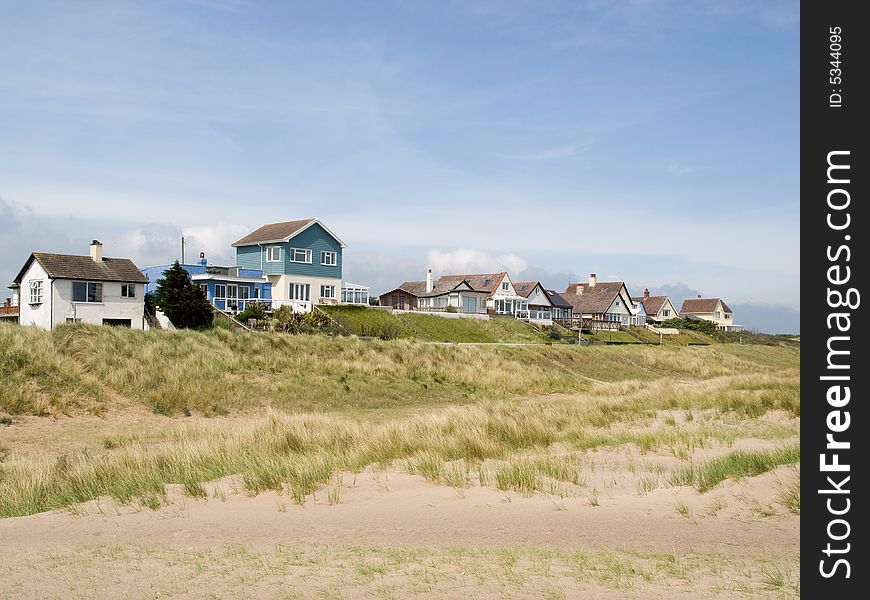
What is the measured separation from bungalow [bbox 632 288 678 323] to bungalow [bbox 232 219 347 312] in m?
A: 61.1

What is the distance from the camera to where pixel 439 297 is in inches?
3152

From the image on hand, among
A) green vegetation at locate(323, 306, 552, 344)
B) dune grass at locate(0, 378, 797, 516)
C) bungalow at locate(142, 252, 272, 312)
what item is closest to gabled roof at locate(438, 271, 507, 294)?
green vegetation at locate(323, 306, 552, 344)

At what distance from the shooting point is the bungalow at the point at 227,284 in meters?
54.5

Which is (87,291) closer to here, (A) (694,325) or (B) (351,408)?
(B) (351,408)

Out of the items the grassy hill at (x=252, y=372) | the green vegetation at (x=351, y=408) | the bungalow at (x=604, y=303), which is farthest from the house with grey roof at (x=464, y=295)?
the grassy hill at (x=252, y=372)

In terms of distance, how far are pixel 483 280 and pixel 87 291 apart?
161ft

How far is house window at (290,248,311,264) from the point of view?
60.3 m

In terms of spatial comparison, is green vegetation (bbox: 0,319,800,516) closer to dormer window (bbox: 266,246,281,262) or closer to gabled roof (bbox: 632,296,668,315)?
dormer window (bbox: 266,246,281,262)

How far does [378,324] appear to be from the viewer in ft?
181

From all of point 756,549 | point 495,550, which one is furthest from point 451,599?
point 756,549

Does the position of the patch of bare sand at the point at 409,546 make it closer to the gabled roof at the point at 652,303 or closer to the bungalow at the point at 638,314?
the bungalow at the point at 638,314

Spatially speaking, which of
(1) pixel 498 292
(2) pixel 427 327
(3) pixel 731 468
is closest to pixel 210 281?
(2) pixel 427 327
